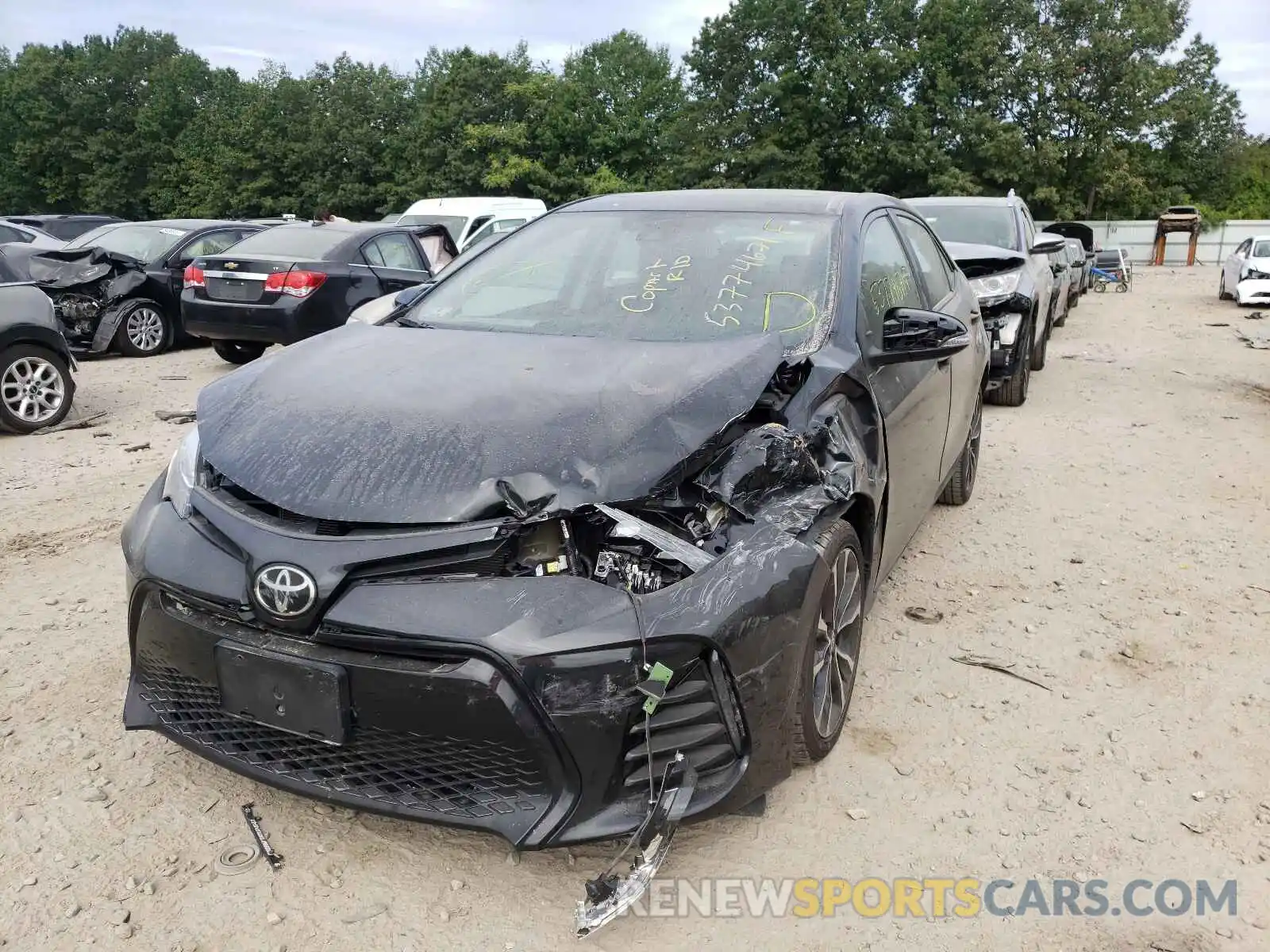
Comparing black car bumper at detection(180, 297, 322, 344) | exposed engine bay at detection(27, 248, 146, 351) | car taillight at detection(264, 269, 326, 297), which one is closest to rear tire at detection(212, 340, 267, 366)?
black car bumper at detection(180, 297, 322, 344)

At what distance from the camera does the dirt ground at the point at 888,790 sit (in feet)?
7.40

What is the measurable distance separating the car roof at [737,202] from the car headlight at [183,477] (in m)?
1.92

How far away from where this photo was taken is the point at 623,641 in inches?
82.3

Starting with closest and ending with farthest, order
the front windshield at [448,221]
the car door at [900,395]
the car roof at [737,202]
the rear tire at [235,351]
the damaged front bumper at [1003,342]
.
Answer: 1. the car door at [900,395]
2. the car roof at [737,202]
3. the damaged front bumper at [1003,342]
4. the rear tire at [235,351]
5. the front windshield at [448,221]

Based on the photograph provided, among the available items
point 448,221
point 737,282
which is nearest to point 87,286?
point 448,221

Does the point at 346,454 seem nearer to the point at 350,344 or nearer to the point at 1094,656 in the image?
the point at 350,344

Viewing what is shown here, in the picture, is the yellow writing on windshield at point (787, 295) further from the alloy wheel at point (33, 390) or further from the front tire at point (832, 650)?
the alloy wheel at point (33, 390)

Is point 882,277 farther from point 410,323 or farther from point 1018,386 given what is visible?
point 1018,386

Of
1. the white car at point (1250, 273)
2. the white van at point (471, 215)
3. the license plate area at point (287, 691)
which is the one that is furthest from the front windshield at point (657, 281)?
the white car at point (1250, 273)

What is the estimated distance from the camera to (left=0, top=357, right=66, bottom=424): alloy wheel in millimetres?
7039

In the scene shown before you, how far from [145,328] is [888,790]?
10.3 metres

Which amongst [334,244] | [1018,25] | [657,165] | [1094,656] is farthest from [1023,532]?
[1018,25]

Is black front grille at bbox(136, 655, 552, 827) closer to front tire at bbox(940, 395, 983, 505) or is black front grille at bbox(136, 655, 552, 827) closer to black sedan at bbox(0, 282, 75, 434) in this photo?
front tire at bbox(940, 395, 983, 505)

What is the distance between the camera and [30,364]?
7176 millimetres
